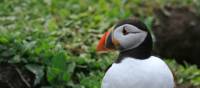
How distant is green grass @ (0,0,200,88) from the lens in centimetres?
448

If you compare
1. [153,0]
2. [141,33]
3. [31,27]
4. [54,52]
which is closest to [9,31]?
[31,27]

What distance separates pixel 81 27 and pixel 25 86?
132 centimetres

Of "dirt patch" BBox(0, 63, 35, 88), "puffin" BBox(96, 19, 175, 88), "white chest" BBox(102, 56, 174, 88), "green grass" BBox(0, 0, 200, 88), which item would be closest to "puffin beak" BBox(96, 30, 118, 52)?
"puffin" BBox(96, 19, 175, 88)

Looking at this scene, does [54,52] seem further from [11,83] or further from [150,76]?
[150,76]

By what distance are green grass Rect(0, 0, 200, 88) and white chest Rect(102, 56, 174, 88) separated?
0.89m

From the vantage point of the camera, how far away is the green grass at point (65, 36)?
14.7 feet

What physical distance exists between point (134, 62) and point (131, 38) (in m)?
0.14

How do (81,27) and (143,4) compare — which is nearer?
(81,27)

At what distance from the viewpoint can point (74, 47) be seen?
5125 mm

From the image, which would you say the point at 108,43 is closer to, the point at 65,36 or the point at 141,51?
the point at 141,51

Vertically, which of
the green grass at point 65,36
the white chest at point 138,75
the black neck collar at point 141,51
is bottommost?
the green grass at point 65,36

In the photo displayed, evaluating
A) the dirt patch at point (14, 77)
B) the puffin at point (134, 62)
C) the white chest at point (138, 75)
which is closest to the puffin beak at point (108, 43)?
the puffin at point (134, 62)

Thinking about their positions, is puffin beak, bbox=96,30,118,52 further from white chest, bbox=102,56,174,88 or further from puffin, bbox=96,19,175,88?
white chest, bbox=102,56,174,88

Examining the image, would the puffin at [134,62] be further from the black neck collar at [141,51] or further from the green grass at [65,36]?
the green grass at [65,36]
